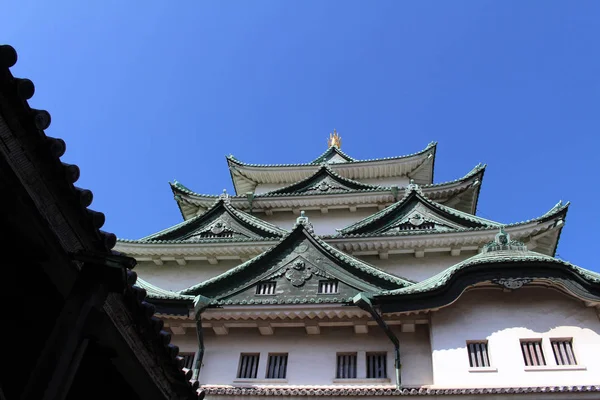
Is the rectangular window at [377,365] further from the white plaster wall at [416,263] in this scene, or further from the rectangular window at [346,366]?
the white plaster wall at [416,263]

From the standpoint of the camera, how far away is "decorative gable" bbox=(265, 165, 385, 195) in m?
24.2

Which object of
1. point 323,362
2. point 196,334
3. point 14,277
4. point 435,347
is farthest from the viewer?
point 196,334

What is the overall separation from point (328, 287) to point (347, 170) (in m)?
13.1

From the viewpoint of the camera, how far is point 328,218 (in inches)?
930

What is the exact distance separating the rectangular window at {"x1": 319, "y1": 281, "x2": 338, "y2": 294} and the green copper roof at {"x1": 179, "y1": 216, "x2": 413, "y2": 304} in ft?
0.52

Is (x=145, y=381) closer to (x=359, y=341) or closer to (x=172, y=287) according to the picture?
(x=359, y=341)

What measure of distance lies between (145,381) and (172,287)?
548 inches

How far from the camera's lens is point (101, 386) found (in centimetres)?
629

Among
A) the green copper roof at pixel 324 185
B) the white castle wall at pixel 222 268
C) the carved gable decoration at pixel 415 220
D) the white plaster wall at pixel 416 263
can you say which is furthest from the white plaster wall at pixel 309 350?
the green copper roof at pixel 324 185

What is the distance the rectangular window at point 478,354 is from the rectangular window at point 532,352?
2.91ft

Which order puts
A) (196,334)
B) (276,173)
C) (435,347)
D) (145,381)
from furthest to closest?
(276,173) → (196,334) → (435,347) → (145,381)

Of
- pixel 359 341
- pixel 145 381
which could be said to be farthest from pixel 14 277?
pixel 359 341

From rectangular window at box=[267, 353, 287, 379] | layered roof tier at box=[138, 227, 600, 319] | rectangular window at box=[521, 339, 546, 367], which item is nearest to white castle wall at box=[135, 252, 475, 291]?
layered roof tier at box=[138, 227, 600, 319]

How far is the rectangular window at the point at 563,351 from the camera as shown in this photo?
11906 mm
